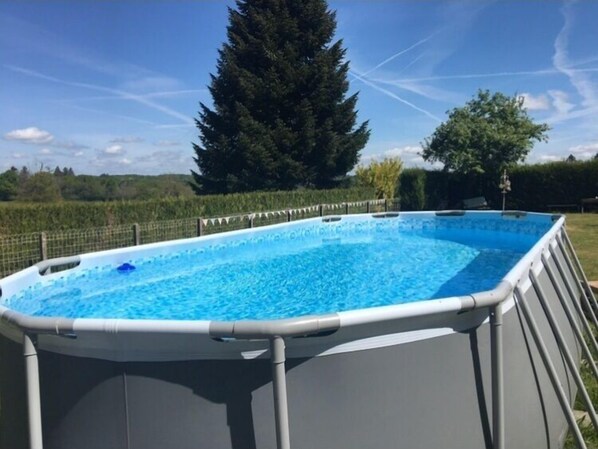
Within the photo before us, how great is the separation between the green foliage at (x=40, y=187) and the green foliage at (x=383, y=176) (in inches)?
714

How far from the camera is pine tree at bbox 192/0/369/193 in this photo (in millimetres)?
23453

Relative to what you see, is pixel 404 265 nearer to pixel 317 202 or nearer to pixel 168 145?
pixel 317 202

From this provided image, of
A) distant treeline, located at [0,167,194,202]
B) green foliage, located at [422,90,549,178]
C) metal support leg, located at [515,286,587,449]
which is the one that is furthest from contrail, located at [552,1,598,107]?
distant treeline, located at [0,167,194,202]

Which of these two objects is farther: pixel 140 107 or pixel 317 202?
pixel 140 107

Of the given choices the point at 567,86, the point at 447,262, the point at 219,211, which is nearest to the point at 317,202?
the point at 219,211

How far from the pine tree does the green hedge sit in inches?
251

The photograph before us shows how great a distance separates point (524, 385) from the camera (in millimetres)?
2625

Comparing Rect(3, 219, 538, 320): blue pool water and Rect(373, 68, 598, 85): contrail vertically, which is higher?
Rect(373, 68, 598, 85): contrail

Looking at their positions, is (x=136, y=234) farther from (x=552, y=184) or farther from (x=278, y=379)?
(x=552, y=184)

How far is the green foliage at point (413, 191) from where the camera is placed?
26.2m

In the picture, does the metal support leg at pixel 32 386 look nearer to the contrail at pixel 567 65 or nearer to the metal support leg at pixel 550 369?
the metal support leg at pixel 550 369

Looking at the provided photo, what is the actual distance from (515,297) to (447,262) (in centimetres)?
763

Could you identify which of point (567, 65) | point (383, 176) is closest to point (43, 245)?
point (383, 176)

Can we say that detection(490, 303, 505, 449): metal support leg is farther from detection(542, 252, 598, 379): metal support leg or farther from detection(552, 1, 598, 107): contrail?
detection(552, 1, 598, 107): contrail
